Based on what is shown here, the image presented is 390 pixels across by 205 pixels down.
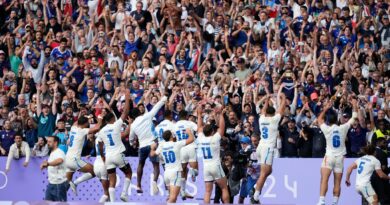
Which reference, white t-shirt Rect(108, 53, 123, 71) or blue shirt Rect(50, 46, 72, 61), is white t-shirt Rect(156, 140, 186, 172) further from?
blue shirt Rect(50, 46, 72, 61)

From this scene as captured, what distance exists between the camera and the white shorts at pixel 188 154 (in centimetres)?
3075

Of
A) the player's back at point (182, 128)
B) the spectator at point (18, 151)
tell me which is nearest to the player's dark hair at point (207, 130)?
the player's back at point (182, 128)

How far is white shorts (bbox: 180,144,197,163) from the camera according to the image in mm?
30750

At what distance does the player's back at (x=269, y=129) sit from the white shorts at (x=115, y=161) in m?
3.26

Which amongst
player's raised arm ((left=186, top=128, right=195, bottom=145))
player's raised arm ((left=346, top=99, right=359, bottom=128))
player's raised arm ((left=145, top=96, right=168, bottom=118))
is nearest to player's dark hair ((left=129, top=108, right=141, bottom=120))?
player's raised arm ((left=145, top=96, right=168, bottom=118))

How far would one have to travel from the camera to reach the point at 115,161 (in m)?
30.6

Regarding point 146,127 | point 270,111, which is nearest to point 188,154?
point 146,127

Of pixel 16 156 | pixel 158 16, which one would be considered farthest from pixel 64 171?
pixel 158 16

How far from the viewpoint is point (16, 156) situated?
110ft

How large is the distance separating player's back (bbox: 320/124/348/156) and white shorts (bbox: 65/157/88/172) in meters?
5.77

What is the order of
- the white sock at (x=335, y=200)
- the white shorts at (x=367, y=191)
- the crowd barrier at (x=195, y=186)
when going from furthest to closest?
1. the crowd barrier at (x=195, y=186)
2. the white sock at (x=335, y=200)
3. the white shorts at (x=367, y=191)

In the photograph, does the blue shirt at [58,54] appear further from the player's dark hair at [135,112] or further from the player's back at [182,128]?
the player's back at [182,128]

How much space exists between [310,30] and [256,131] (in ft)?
16.6

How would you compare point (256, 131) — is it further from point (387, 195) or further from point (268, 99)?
point (387, 195)
